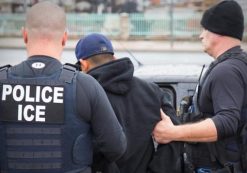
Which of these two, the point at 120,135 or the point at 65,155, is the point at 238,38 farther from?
the point at 65,155

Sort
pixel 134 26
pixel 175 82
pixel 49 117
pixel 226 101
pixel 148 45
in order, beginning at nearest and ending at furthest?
pixel 49 117 → pixel 226 101 → pixel 175 82 → pixel 148 45 → pixel 134 26

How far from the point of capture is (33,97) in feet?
7.72

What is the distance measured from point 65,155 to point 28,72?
0.41m

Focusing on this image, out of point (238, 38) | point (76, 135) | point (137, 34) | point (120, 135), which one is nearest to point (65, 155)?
point (76, 135)

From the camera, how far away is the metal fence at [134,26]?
88.6ft

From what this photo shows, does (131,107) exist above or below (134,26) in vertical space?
above

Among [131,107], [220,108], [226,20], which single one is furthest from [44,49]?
[226,20]

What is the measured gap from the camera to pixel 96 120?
2354 millimetres

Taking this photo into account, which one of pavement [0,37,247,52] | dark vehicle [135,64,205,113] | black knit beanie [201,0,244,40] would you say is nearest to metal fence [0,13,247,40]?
pavement [0,37,247,52]

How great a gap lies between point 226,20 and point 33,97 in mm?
1199

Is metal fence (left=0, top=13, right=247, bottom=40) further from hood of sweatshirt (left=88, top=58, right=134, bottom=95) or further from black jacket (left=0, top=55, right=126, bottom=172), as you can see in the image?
black jacket (left=0, top=55, right=126, bottom=172)

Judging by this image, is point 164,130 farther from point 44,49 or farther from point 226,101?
point 44,49

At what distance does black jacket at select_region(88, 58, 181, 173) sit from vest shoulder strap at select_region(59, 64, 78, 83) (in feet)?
1.21

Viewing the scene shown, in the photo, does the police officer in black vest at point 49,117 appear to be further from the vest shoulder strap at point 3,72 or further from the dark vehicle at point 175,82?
the dark vehicle at point 175,82
